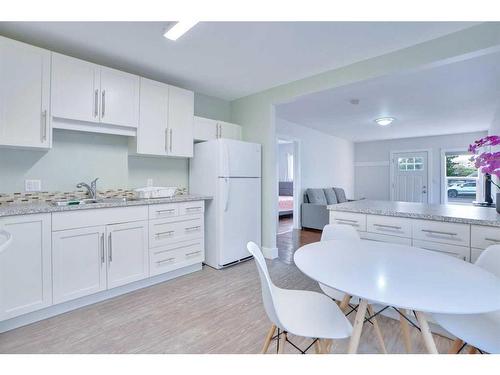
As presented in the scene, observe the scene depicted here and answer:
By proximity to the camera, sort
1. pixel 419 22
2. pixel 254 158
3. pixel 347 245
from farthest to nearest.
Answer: pixel 254 158 < pixel 419 22 < pixel 347 245

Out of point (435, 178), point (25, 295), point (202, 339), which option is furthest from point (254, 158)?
point (435, 178)

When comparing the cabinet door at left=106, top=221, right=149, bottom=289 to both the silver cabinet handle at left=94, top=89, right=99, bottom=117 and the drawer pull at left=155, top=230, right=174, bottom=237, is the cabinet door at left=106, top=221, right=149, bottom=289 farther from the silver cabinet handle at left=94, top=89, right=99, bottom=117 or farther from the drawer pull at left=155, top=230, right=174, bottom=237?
the silver cabinet handle at left=94, top=89, right=99, bottom=117

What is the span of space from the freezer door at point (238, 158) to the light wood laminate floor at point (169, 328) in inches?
53.0

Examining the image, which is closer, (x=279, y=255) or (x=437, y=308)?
(x=437, y=308)

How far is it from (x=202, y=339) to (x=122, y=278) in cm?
108

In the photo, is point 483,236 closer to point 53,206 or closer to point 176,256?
point 176,256

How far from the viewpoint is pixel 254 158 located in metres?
3.46

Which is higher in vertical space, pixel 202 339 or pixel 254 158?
pixel 254 158

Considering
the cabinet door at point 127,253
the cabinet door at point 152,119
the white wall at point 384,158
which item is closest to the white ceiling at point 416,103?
the white wall at point 384,158

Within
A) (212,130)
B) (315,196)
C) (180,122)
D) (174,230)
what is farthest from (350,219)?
(315,196)

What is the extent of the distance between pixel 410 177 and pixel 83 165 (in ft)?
25.7

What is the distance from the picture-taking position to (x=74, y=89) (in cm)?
231
